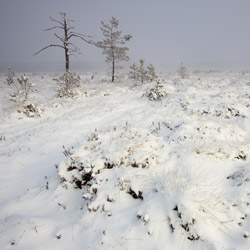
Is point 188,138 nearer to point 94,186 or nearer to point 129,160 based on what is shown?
point 129,160

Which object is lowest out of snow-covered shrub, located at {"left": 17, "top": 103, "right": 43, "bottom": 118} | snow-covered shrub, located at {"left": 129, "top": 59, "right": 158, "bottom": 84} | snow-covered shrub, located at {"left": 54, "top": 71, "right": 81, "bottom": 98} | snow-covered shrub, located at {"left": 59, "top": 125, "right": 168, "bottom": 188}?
snow-covered shrub, located at {"left": 17, "top": 103, "right": 43, "bottom": 118}

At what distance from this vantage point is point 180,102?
34.9 feet

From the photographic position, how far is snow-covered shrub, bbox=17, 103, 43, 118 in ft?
36.6

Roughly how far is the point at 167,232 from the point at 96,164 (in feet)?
6.55

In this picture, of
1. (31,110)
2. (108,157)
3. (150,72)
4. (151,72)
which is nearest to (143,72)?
(150,72)

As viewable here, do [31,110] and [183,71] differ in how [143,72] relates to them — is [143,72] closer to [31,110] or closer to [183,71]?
[183,71]

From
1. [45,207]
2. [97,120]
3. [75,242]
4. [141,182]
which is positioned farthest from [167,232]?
[97,120]

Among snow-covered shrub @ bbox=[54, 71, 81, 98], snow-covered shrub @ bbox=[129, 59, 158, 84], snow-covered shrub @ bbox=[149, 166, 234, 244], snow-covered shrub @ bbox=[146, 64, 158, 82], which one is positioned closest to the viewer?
snow-covered shrub @ bbox=[149, 166, 234, 244]

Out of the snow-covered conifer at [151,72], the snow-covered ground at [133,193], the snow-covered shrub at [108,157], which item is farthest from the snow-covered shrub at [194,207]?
the snow-covered conifer at [151,72]

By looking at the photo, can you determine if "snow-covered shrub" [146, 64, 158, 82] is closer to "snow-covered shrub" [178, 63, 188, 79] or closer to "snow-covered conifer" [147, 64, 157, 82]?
"snow-covered conifer" [147, 64, 157, 82]

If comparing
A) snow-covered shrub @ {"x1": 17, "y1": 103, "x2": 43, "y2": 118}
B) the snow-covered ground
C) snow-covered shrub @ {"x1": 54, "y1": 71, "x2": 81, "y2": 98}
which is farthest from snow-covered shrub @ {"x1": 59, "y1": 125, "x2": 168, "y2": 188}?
snow-covered shrub @ {"x1": 54, "y1": 71, "x2": 81, "y2": 98}

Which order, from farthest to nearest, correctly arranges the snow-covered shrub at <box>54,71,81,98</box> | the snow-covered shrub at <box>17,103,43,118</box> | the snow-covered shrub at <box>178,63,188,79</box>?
the snow-covered shrub at <box>178,63,188,79</box> < the snow-covered shrub at <box>54,71,81,98</box> < the snow-covered shrub at <box>17,103,43,118</box>

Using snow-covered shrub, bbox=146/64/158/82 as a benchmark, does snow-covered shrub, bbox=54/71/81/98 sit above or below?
below

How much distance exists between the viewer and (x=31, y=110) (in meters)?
11.5
